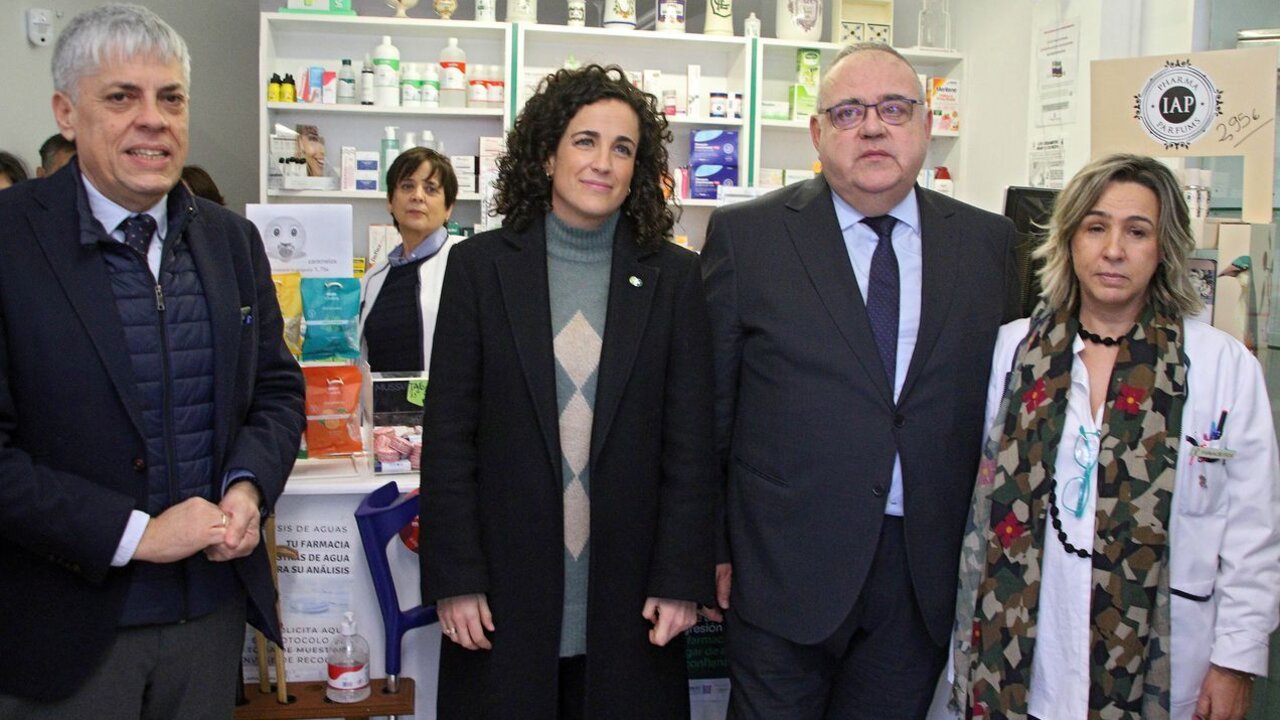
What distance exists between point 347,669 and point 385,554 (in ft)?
0.86

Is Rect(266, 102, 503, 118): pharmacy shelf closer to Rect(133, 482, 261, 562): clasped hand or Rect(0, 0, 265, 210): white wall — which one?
Rect(0, 0, 265, 210): white wall

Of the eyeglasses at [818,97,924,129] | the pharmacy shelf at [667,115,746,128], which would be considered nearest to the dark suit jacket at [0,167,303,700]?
the eyeglasses at [818,97,924,129]

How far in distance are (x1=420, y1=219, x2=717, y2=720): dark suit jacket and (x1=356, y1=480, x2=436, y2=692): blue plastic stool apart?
1.43 ft

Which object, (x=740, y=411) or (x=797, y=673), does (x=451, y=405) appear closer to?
(x=740, y=411)

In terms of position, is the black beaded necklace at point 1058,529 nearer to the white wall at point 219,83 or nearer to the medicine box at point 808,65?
the medicine box at point 808,65

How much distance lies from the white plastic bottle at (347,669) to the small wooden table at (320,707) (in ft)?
0.06

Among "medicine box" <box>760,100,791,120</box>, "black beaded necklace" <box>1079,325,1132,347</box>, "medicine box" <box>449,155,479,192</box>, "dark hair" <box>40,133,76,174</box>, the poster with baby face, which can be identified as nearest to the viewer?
"black beaded necklace" <box>1079,325,1132,347</box>

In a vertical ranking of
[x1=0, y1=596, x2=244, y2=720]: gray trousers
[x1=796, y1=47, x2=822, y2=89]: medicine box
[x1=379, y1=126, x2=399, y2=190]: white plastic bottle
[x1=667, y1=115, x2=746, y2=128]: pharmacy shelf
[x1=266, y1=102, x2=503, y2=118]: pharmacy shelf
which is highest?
[x1=796, y1=47, x2=822, y2=89]: medicine box

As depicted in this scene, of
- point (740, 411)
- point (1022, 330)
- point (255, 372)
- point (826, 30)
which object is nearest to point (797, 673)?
point (740, 411)

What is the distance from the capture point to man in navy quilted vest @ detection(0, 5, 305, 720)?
1494 mm

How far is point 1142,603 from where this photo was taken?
5.69 ft

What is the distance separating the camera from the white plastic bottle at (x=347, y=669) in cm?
223

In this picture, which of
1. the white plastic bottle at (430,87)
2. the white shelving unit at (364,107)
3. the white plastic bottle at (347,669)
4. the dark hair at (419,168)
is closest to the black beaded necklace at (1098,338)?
the white plastic bottle at (347,669)

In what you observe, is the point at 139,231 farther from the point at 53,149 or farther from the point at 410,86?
the point at 410,86
